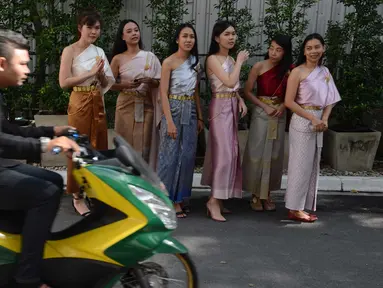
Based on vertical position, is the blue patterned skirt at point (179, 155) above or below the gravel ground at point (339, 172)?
above

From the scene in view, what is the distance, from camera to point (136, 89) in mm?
5562

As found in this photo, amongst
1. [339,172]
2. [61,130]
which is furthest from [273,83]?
[61,130]

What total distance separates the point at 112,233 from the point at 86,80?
245 centimetres

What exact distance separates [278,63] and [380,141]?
3238mm

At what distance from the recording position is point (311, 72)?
523 centimetres

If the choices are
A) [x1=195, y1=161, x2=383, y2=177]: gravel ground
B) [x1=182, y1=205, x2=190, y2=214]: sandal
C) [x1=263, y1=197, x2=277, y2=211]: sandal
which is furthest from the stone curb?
[x1=182, y1=205, x2=190, y2=214]: sandal

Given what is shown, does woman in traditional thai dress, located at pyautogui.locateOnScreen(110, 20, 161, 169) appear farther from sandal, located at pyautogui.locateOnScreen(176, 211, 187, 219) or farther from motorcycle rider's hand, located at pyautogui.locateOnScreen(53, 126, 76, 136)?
motorcycle rider's hand, located at pyautogui.locateOnScreen(53, 126, 76, 136)

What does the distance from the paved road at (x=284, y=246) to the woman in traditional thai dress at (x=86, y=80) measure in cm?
78

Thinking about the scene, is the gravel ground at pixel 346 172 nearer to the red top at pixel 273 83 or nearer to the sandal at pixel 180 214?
the sandal at pixel 180 214

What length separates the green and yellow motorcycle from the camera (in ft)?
9.40

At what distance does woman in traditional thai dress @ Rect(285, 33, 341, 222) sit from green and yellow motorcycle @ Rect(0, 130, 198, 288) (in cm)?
243

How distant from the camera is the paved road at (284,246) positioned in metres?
4.13

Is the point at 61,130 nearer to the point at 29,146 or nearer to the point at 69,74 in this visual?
the point at 29,146

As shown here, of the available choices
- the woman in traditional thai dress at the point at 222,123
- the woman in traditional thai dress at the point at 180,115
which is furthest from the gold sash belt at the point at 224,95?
the woman in traditional thai dress at the point at 180,115
